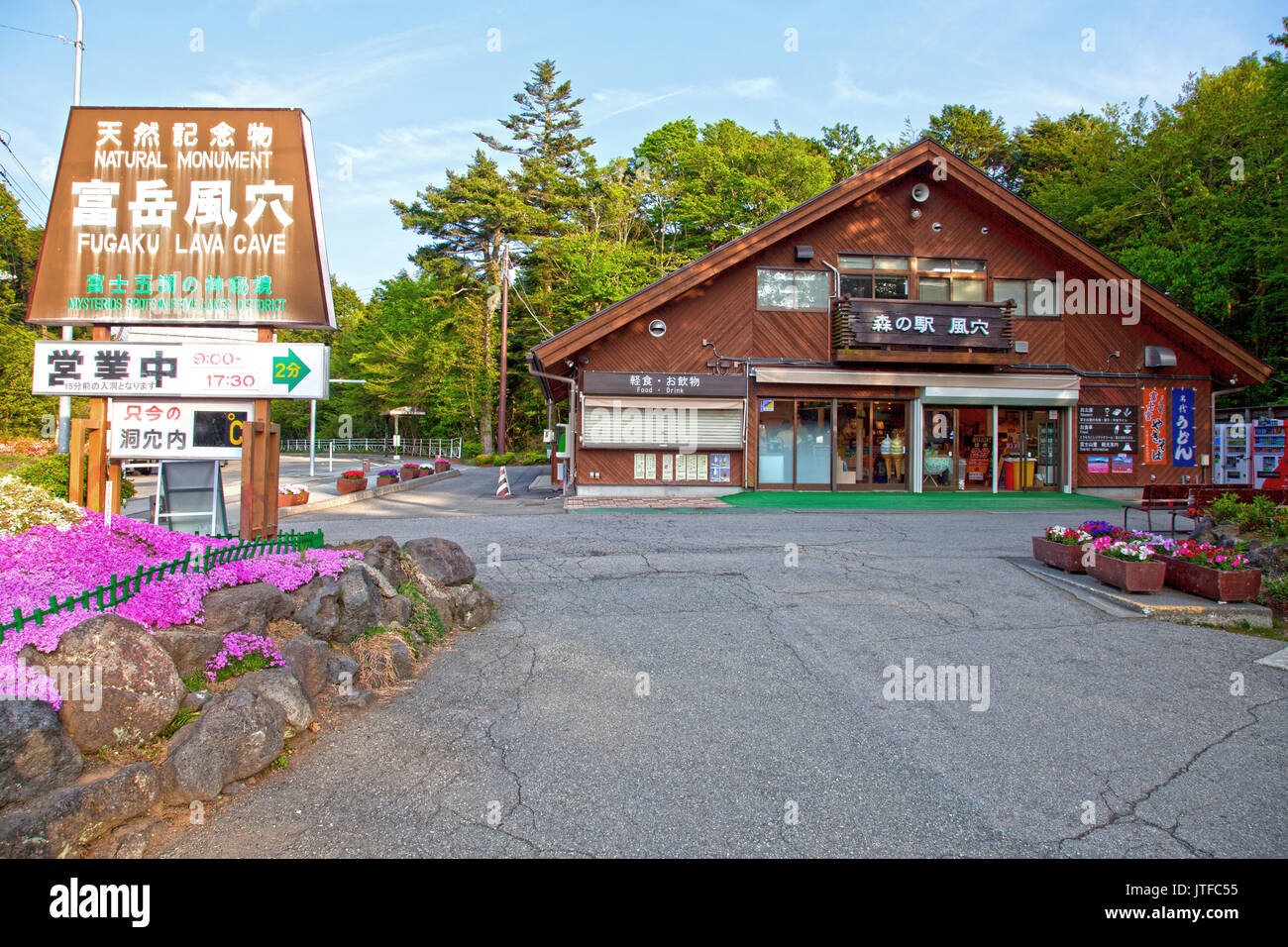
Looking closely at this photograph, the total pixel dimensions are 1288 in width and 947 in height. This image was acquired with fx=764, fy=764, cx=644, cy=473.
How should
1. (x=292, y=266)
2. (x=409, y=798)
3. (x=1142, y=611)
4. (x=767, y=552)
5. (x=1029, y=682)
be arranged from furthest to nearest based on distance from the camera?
(x=767, y=552), (x=292, y=266), (x=1142, y=611), (x=1029, y=682), (x=409, y=798)

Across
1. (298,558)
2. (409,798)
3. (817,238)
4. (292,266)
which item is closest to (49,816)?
(409,798)

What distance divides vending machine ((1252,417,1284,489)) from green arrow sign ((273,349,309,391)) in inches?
927

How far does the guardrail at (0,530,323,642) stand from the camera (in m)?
3.81

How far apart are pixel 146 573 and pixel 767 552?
8.04 meters

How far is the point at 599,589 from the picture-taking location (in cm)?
872

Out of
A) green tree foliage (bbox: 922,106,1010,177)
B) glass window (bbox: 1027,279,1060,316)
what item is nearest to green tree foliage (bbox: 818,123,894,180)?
green tree foliage (bbox: 922,106,1010,177)

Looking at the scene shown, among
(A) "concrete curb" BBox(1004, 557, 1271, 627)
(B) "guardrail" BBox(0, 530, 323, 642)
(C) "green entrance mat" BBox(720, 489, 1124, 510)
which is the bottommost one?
(A) "concrete curb" BBox(1004, 557, 1271, 627)

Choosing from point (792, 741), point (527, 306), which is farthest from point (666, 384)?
point (527, 306)

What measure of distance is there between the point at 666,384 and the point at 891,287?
704 centimetres

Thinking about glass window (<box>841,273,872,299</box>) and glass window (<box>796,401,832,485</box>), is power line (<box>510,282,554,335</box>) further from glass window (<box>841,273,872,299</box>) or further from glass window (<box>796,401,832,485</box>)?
glass window (<box>796,401,832,485</box>)

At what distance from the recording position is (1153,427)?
70.3ft

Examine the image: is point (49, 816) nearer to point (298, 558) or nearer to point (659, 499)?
point (298, 558)

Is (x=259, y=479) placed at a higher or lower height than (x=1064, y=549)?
higher

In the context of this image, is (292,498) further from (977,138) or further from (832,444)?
(977,138)
